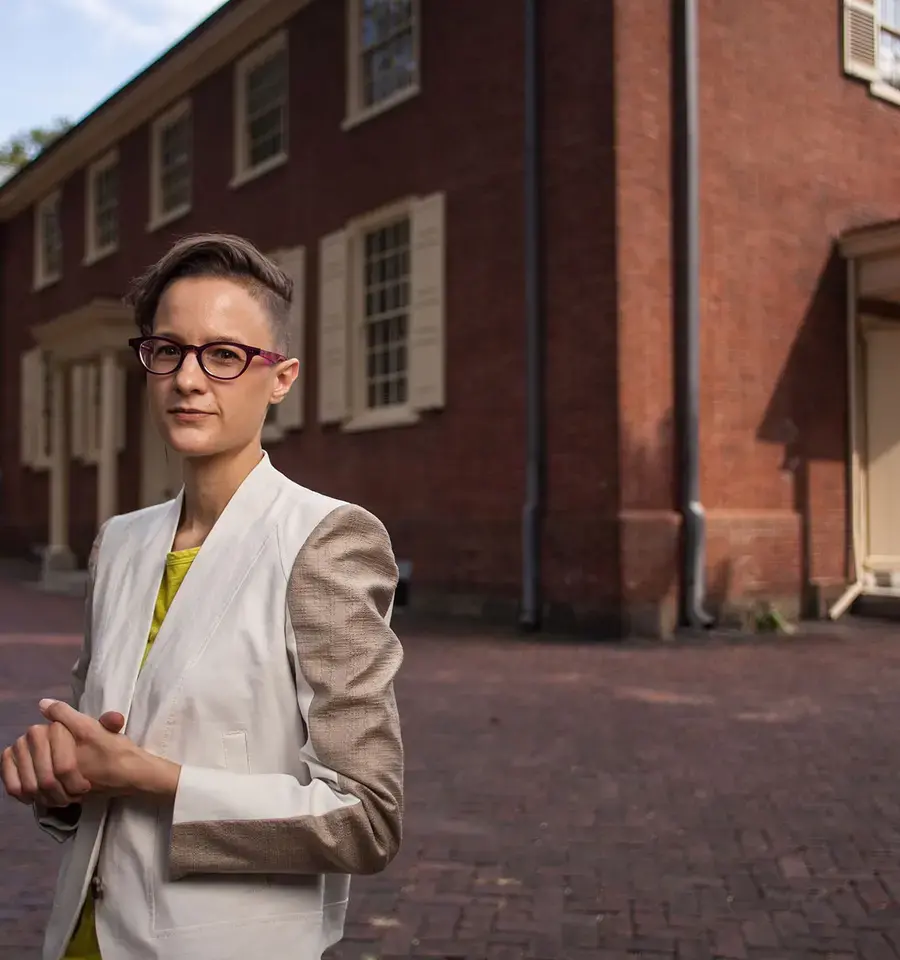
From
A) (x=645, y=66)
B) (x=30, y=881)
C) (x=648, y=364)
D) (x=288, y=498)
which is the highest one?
(x=645, y=66)

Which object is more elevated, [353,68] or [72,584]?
[353,68]

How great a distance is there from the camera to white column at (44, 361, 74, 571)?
15766 mm

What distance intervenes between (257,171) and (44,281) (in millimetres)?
8241

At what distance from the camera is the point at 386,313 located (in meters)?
11.6

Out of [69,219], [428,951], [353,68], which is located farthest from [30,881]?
[69,219]

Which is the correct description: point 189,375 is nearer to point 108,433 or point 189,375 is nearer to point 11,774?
point 11,774

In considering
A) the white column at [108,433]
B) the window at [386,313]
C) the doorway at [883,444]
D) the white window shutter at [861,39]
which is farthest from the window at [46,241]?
the doorway at [883,444]

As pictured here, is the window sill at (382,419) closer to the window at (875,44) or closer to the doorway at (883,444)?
the doorway at (883,444)

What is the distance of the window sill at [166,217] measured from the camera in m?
15.2

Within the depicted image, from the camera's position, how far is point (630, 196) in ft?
29.9

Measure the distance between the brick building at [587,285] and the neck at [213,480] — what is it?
24.9 ft

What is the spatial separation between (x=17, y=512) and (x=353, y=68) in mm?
12147

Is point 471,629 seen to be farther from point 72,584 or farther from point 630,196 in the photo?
point 72,584

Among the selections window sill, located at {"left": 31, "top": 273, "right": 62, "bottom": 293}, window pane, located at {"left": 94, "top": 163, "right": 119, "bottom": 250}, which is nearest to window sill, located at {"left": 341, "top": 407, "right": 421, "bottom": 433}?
window pane, located at {"left": 94, "top": 163, "right": 119, "bottom": 250}
